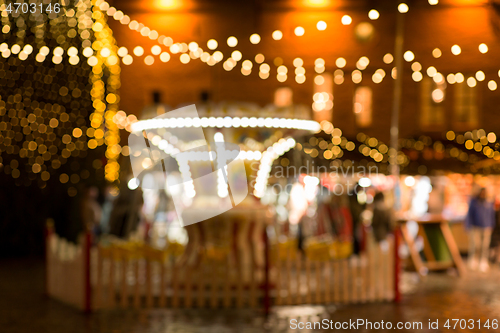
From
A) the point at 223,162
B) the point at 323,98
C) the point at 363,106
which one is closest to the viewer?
the point at 223,162

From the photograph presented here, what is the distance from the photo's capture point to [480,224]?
1330 centimetres

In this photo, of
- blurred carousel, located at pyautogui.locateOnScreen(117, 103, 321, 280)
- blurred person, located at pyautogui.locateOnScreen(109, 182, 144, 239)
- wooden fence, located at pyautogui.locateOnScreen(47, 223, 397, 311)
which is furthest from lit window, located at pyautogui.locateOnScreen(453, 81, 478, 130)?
wooden fence, located at pyautogui.locateOnScreen(47, 223, 397, 311)

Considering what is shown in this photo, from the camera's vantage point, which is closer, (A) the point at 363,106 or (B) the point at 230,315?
(B) the point at 230,315

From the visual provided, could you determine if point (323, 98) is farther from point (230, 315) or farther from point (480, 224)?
point (230, 315)

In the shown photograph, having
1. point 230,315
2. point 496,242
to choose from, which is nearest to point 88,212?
point 230,315

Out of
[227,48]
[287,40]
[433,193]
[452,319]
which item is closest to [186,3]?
[227,48]

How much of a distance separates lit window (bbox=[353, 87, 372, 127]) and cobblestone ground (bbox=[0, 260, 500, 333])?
1390cm

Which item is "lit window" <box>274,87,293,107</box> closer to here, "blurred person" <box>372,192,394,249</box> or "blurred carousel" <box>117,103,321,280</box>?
"blurred person" <box>372,192,394,249</box>

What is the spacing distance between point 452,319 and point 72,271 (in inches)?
183

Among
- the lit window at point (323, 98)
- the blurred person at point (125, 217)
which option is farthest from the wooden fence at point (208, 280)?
the lit window at point (323, 98)

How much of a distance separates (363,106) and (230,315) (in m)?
16.7

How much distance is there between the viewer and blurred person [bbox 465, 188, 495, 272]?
43.1 ft

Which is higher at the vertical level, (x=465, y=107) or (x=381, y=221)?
(x=465, y=107)

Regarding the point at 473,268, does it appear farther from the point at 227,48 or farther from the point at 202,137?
the point at 227,48
